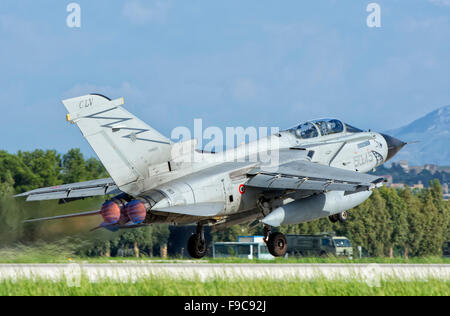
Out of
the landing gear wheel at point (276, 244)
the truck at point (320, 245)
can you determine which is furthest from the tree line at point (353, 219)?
the landing gear wheel at point (276, 244)

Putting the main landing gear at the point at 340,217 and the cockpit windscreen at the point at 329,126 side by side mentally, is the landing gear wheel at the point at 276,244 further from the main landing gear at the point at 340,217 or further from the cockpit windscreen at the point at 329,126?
the cockpit windscreen at the point at 329,126

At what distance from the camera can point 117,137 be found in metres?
16.3

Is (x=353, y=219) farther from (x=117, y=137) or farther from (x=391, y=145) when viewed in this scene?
(x=117, y=137)

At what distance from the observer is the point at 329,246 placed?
141 feet

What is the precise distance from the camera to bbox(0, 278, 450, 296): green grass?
11.5 m

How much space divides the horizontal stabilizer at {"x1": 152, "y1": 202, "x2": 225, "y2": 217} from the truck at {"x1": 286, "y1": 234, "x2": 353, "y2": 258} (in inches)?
942

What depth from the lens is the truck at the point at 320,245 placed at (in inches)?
1667

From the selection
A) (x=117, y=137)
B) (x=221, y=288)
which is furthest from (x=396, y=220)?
(x=221, y=288)

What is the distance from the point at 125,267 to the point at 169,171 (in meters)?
3.12

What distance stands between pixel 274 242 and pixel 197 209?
10.6ft

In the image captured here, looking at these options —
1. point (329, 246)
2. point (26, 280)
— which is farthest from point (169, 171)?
point (329, 246)

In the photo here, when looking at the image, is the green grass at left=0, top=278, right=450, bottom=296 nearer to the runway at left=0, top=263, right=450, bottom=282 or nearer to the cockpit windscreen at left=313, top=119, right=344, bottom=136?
the runway at left=0, top=263, right=450, bottom=282

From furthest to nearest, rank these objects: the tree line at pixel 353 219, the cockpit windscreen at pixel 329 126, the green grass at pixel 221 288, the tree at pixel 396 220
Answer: the tree at pixel 396 220 → the tree line at pixel 353 219 → the cockpit windscreen at pixel 329 126 → the green grass at pixel 221 288
